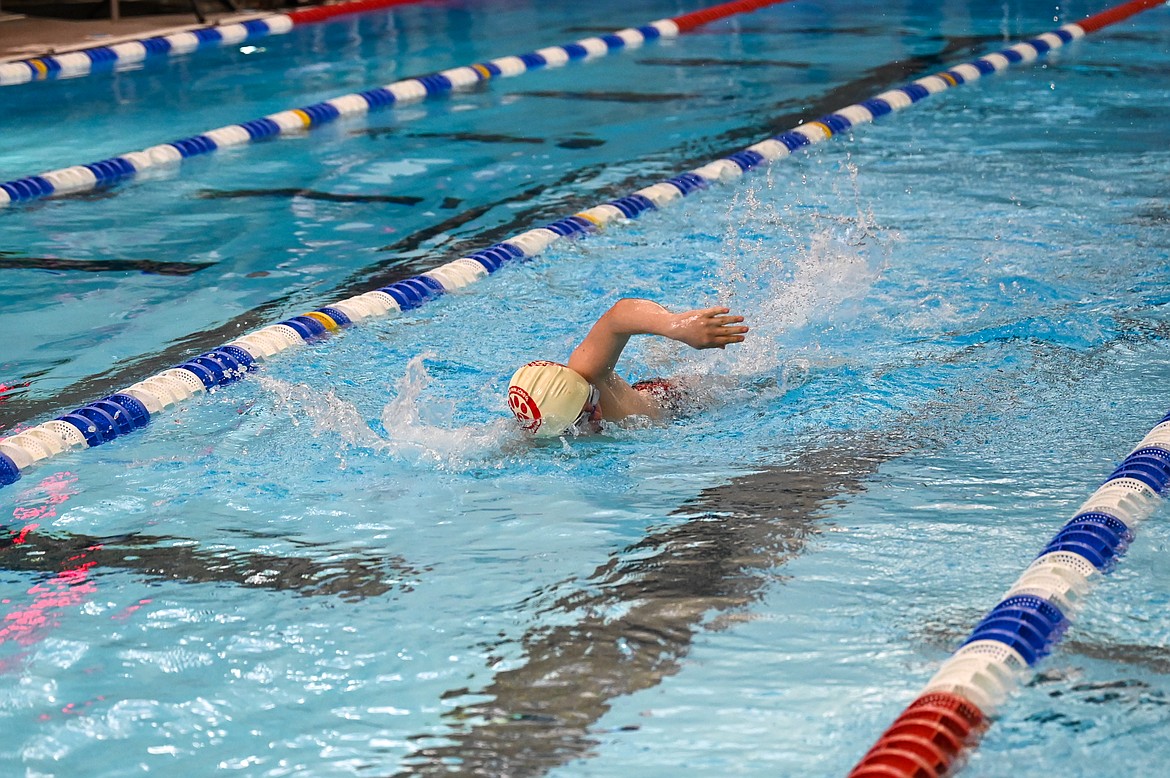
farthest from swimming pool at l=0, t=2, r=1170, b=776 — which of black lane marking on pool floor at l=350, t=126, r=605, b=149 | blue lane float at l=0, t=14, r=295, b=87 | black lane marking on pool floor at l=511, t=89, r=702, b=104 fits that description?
blue lane float at l=0, t=14, r=295, b=87

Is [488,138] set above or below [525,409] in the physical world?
above

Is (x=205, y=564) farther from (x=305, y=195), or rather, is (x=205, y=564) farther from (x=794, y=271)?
(x=305, y=195)

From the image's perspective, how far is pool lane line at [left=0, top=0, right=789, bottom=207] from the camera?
21.5ft

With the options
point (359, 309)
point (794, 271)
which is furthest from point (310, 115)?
point (794, 271)

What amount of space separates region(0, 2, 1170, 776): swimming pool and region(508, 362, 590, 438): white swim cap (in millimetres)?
104

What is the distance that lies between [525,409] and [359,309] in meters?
1.46

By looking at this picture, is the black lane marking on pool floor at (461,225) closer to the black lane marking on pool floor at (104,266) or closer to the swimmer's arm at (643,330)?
the black lane marking on pool floor at (104,266)

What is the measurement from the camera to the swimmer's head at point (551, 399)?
3354 millimetres

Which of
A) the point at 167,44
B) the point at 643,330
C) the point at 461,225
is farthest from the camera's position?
the point at 167,44

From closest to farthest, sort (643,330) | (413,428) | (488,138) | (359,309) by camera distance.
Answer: (643,330) < (413,428) < (359,309) < (488,138)

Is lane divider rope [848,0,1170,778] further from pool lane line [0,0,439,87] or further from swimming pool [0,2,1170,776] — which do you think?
pool lane line [0,0,439,87]

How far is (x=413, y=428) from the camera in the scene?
11.7 feet

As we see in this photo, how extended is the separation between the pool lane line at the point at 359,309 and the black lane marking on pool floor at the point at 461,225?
12 cm

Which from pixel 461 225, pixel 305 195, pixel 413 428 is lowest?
pixel 413 428
